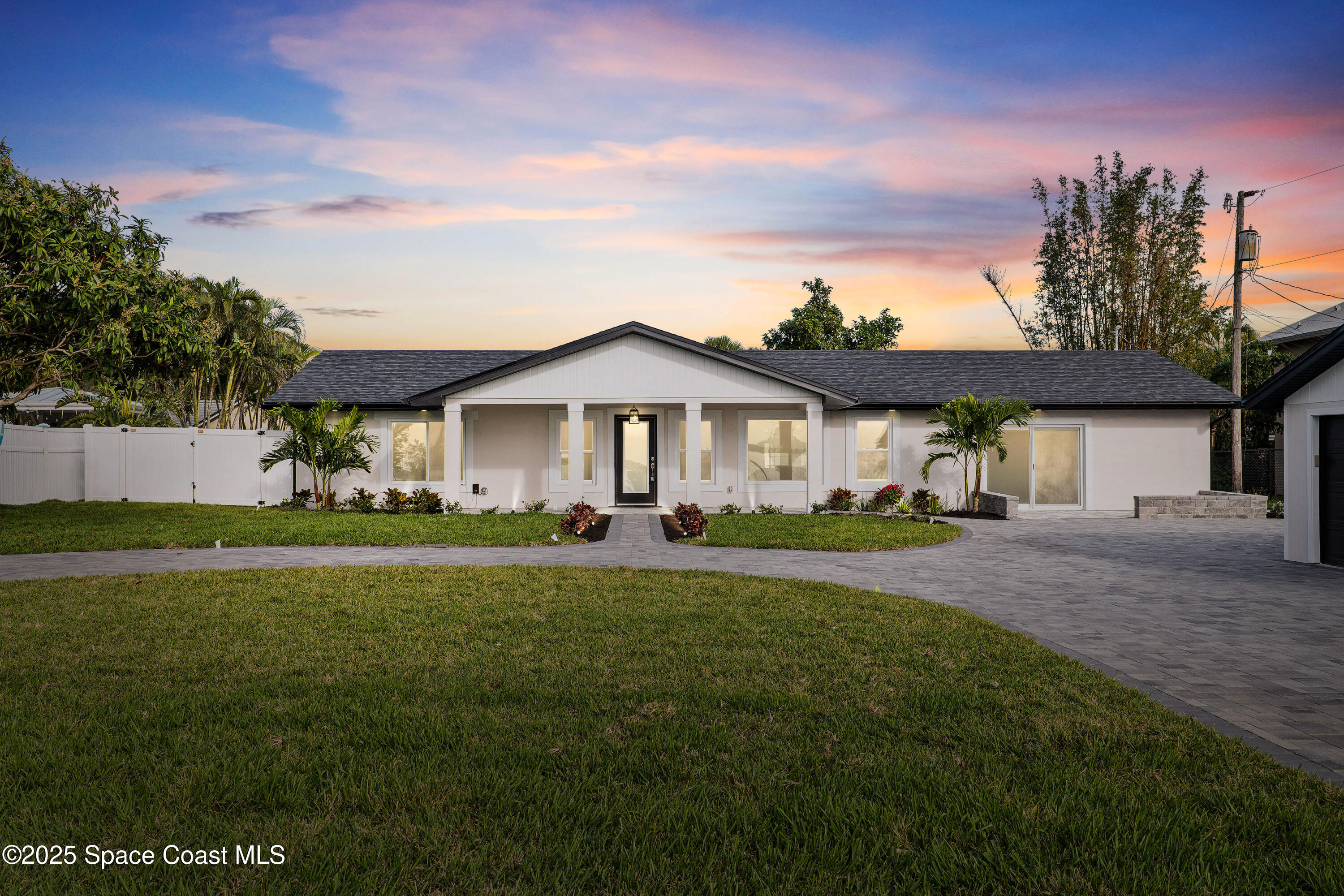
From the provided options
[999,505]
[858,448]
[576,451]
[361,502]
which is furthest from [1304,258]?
[361,502]

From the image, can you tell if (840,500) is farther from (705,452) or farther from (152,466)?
(152,466)

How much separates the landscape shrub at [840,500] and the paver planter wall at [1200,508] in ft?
22.4

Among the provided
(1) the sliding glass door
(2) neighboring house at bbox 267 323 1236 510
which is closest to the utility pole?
(2) neighboring house at bbox 267 323 1236 510

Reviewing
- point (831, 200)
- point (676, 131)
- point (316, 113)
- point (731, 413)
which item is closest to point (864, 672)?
point (731, 413)

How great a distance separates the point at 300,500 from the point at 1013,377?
19.9 meters

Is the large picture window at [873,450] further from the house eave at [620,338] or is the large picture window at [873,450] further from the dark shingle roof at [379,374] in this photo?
the dark shingle roof at [379,374]

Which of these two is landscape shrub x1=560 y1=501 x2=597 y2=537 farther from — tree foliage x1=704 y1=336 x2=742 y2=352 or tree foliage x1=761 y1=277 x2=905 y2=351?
tree foliage x1=761 y1=277 x2=905 y2=351

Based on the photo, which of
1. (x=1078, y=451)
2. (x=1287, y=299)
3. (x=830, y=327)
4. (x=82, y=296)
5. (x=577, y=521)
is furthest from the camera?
(x=830, y=327)

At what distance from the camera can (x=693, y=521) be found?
13672mm

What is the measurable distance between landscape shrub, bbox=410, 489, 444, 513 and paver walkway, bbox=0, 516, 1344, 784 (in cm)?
459

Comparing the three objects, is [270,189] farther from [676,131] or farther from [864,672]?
[864,672]

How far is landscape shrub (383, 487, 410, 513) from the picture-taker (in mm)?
17469

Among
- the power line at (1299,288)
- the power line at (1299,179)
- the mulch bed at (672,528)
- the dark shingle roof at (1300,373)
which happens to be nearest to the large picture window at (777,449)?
the mulch bed at (672,528)

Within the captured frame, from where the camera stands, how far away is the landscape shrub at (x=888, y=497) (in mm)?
17766
